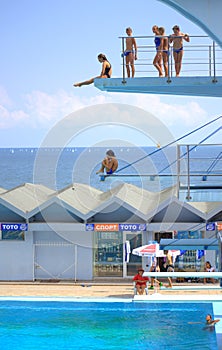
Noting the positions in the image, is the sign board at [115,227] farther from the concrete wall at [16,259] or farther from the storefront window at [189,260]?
the concrete wall at [16,259]

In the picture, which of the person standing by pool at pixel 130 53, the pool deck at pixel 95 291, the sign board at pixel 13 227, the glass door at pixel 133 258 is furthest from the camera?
the glass door at pixel 133 258

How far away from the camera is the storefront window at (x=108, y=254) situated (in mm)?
23016

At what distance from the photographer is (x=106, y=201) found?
23.1 m

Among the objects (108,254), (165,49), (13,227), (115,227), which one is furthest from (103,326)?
(165,49)

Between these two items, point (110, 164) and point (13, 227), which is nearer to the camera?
point (110, 164)

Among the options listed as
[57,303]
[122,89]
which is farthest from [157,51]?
[57,303]

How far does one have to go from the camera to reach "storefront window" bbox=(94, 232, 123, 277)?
906 inches

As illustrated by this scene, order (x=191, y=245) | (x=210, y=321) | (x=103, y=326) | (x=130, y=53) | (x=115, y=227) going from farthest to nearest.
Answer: (x=115, y=227)
(x=191, y=245)
(x=103, y=326)
(x=210, y=321)
(x=130, y=53)

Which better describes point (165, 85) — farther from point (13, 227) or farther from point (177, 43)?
point (13, 227)

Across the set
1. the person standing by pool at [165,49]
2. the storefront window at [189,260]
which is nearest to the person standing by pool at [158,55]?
the person standing by pool at [165,49]

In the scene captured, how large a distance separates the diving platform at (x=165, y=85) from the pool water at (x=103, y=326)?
585 cm

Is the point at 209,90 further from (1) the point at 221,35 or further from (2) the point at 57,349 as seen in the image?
(2) the point at 57,349

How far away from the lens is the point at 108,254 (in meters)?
23.1

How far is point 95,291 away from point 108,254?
2.76 m
